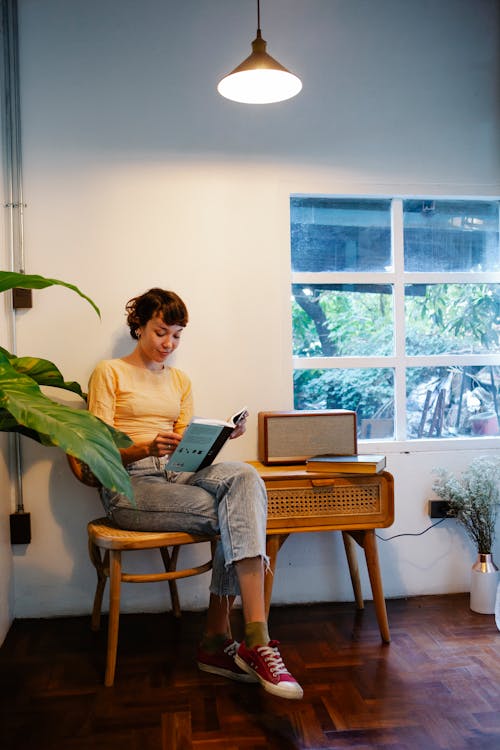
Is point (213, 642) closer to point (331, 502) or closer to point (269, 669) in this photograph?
point (269, 669)

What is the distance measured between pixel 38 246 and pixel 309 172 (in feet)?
3.78

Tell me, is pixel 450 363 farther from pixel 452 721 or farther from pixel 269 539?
pixel 452 721

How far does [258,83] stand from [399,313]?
1155 millimetres

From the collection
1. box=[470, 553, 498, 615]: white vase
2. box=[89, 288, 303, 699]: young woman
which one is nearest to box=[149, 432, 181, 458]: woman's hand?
box=[89, 288, 303, 699]: young woman

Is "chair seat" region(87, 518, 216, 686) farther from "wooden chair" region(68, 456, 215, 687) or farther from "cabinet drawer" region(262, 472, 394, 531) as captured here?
"cabinet drawer" region(262, 472, 394, 531)

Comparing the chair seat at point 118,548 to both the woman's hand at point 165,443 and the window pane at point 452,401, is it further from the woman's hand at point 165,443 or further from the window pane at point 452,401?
the window pane at point 452,401

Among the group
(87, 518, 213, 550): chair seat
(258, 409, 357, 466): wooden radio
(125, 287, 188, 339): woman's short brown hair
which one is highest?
(125, 287, 188, 339): woman's short brown hair

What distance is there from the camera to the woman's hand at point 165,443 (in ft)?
7.27

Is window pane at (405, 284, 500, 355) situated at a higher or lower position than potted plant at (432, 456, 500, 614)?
higher

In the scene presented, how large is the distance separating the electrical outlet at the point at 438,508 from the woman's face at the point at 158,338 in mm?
1327

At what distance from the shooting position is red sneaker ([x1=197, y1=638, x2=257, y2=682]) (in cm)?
224

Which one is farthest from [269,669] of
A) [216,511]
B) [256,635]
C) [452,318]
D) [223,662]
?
[452,318]

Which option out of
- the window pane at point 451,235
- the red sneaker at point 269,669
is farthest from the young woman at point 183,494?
the window pane at point 451,235

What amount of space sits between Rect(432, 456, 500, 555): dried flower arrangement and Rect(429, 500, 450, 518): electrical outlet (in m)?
0.06
